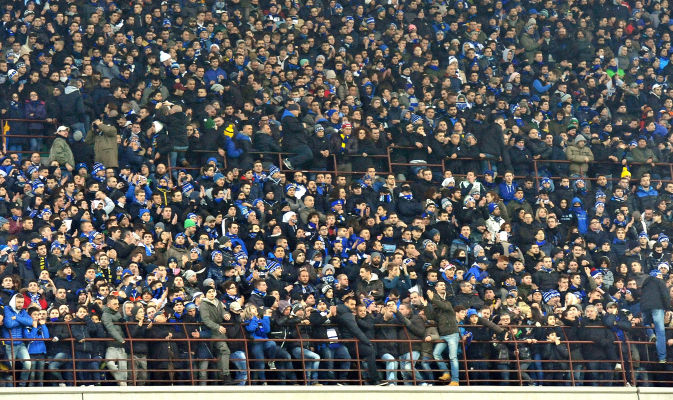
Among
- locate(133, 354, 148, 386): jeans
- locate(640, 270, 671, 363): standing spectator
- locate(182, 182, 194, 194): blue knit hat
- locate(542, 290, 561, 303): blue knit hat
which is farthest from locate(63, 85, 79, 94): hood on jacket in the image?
locate(640, 270, 671, 363): standing spectator

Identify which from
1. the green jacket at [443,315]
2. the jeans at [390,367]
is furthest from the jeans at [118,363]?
the green jacket at [443,315]

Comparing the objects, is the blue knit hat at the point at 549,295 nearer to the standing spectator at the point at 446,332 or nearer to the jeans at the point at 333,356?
the standing spectator at the point at 446,332

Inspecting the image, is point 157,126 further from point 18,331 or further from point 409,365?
point 18,331

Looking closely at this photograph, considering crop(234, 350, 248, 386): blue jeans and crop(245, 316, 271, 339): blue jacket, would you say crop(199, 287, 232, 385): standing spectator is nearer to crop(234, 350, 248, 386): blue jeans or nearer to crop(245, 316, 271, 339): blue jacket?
crop(234, 350, 248, 386): blue jeans

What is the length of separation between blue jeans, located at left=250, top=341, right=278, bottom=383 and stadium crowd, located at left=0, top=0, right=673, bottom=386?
0.13 ft

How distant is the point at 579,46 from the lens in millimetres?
40219

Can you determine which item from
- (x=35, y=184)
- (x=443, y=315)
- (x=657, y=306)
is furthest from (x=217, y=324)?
(x=657, y=306)

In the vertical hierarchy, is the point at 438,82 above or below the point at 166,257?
above

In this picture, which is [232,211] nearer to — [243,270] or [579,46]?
[243,270]

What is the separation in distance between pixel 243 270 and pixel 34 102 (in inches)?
261

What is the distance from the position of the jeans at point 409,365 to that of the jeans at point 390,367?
0.15m

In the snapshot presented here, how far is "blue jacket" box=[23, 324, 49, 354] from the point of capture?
25266 mm
